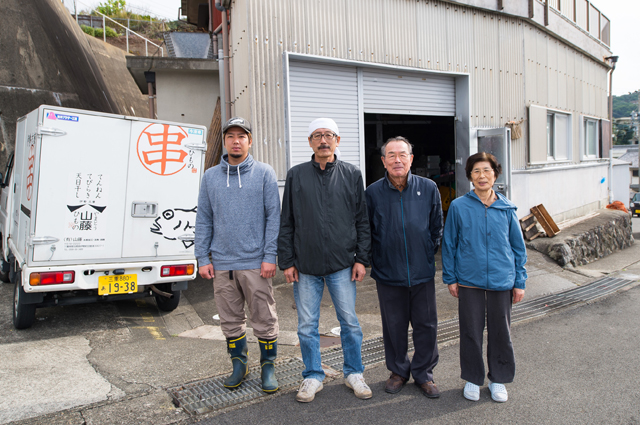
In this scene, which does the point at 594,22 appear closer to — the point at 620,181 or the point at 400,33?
the point at 620,181

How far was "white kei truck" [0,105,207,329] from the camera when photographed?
4.73 meters

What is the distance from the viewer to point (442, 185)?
1270 cm

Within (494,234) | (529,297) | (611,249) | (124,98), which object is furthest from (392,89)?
(124,98)

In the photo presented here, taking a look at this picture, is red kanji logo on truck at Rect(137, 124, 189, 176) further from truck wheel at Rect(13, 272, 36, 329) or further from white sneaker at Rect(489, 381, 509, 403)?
white sneaker at Rect(489, 381, 509, 403)

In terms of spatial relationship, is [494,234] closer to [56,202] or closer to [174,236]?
[174,236]

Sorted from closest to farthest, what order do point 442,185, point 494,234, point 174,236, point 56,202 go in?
point 494,234 → point 56,202 → point 174,236 → point 442,185

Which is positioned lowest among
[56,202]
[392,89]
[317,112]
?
[56,202]

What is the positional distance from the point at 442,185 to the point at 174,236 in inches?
353

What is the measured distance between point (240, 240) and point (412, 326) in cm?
152

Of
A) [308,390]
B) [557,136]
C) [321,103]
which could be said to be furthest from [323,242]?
[557,136]

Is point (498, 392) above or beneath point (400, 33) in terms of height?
beneath

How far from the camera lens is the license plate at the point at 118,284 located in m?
5.05

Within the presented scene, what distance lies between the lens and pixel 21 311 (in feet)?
16.5

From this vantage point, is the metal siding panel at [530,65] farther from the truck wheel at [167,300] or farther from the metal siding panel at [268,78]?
the truck wheel at [167,300]
